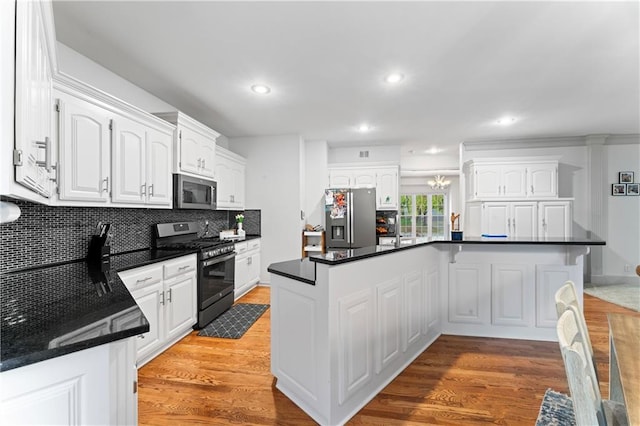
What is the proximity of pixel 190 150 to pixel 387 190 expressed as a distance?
368 centimetres

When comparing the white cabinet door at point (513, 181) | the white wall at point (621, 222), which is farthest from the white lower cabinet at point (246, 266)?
the white wall at point (621, 222)

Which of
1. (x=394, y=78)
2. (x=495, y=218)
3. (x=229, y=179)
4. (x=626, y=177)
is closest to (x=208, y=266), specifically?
(x=229, y=179)

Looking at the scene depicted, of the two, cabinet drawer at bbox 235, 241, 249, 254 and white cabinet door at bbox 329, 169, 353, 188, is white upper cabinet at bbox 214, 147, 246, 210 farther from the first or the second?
white cabinet door at bbox 329, 169, 353, 188

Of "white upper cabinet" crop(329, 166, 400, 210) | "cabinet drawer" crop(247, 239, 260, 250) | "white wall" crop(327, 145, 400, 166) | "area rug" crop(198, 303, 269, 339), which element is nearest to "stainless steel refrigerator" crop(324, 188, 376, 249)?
"white upper cabinet" crop(329, 166, 400, 210)

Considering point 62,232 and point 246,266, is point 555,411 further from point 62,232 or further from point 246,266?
point 246,266

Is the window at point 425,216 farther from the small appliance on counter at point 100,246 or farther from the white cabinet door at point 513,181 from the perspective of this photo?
the small appliance on counter at point 100,246

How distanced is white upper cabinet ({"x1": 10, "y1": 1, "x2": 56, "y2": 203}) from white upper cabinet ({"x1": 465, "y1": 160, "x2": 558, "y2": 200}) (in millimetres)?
5857

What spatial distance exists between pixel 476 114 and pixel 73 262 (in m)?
4.93

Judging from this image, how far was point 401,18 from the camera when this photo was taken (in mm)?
2117

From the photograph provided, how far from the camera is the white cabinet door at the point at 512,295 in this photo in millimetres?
3055

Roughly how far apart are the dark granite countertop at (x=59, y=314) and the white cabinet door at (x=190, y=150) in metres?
1.73

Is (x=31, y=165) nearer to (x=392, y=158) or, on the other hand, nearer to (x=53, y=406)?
(x=53, y=406)

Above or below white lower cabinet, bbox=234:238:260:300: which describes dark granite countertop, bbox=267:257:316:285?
above

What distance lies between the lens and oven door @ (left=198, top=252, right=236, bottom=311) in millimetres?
3221
